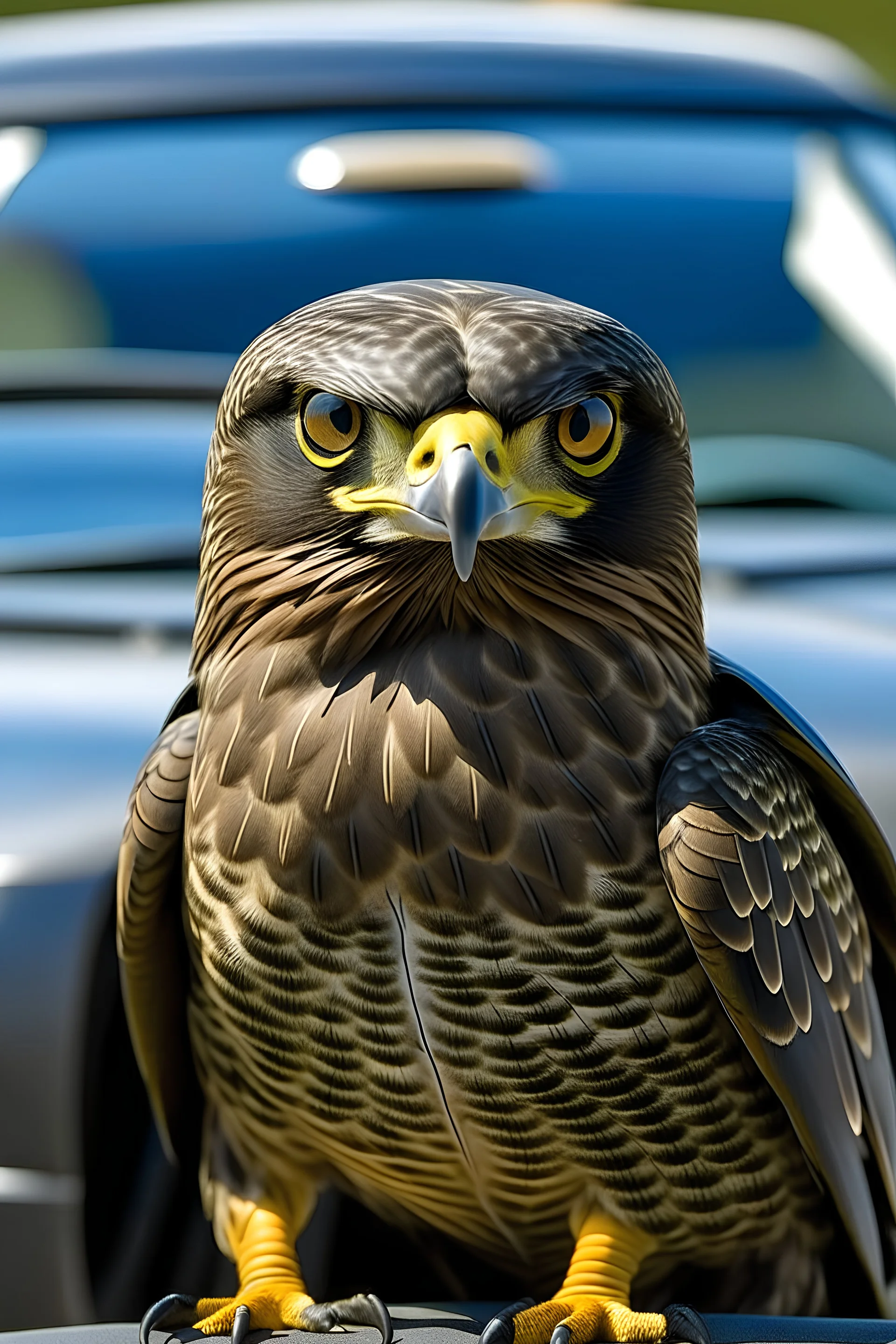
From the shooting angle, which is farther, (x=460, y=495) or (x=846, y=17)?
(x=846, y=17)

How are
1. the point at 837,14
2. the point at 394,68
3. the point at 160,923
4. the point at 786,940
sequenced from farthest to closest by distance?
the point at 837,14 < the point at 394,68 < the point at 160,923 < the point at 786,940

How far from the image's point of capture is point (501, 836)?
1.36 metres

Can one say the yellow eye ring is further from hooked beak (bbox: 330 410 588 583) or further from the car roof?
the car roof

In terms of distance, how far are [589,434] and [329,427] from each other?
22 cm

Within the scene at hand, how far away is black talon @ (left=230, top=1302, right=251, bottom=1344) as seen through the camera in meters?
1.40

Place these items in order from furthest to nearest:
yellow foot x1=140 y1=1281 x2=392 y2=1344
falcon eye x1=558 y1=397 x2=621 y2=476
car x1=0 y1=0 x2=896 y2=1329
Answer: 1. car x1=0 y1=0 x2=896 y2=1329
2. yellow foot x1=140 y1=1281 x2=392 y2=1344
3. falcon eye x1=558 y1=397 x2=621 y2=476

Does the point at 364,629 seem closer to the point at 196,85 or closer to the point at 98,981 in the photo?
the point at 98,981

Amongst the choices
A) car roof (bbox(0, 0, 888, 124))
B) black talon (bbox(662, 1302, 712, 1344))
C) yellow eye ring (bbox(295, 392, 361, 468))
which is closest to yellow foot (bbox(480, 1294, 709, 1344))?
black talon (bbox(662, 1302, 712, 1344))

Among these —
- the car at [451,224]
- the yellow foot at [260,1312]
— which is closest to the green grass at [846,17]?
the car at [451,224]

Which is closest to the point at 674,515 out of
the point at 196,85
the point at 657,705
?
the point at 657,705

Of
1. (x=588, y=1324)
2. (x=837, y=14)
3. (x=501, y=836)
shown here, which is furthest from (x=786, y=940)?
(x=837, y=14)

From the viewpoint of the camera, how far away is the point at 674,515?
1461 mm

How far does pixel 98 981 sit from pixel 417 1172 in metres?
0.37

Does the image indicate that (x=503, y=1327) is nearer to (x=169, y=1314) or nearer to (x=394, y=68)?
(x=169, y=1314)
